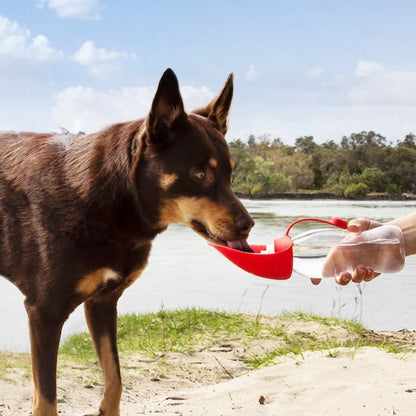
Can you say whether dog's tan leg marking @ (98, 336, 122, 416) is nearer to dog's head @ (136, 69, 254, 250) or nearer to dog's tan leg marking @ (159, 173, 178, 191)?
dog's head @ (136, 69, 254, 250)

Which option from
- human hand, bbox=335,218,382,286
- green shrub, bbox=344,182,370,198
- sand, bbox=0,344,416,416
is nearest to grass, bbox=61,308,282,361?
sand, bbox=0,344,416,416

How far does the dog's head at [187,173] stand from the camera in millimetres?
4070

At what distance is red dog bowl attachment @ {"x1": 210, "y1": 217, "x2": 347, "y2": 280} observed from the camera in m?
3.98

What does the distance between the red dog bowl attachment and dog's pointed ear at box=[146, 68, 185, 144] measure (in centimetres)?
79

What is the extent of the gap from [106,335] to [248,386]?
5.50ft

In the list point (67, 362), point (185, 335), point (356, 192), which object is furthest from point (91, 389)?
point (356, 192)

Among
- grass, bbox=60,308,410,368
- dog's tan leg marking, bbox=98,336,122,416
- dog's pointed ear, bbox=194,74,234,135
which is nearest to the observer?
dog's pointed ear, bbox=194,74,234,135

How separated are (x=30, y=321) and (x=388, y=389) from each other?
277cm

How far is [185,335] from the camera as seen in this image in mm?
9078

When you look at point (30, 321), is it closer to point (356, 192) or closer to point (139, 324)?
point (139, 324)

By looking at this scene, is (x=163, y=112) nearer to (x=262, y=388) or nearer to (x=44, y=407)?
(x=44, y=407)

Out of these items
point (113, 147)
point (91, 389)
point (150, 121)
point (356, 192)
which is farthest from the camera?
point (356, 192)

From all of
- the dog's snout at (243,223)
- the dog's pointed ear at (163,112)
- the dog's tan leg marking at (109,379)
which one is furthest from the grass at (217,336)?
the dog's pointed ear at (163,112)

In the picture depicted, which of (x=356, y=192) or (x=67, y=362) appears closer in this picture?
(x=67, y=362)
